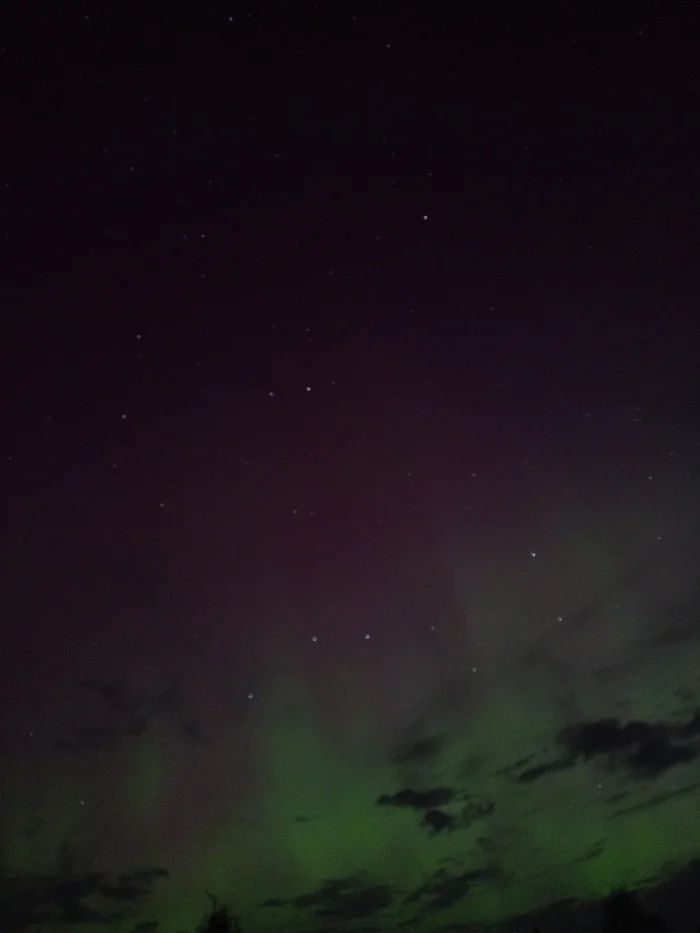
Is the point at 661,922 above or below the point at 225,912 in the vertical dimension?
below

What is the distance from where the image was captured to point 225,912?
31766mm

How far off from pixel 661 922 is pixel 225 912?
27.3 metres

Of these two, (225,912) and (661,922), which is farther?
(661,922)

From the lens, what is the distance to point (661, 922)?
147 ft
